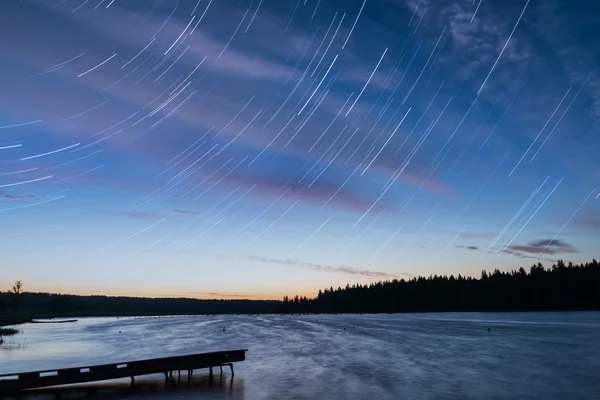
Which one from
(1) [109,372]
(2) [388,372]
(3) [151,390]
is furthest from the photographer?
(2) [388,372]

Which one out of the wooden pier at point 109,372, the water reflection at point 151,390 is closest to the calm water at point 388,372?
the water reflection at point 151,390

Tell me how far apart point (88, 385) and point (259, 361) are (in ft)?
66.0

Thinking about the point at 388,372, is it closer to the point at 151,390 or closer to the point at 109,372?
the point at 151,390

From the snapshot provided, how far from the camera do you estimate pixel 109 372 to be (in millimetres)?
31359

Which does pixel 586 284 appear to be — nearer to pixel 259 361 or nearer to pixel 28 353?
pixel 259 361

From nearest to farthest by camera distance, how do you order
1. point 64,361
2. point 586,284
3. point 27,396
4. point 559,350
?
point 27,396
point 64,361
point 559,350
point 586,284

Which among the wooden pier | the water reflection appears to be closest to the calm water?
the water reflection

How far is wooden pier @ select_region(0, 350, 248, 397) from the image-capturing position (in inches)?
1120

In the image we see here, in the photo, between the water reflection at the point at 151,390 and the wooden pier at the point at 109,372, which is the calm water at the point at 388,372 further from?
the wooden pier at the point at 109,372

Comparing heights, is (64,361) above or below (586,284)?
below

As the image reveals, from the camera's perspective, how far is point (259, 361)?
49.8 meters

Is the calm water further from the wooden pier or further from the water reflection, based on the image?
the wooden pier

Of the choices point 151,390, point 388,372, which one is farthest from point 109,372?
point 388,372

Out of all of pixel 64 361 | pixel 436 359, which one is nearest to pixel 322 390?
pixel 436 359
